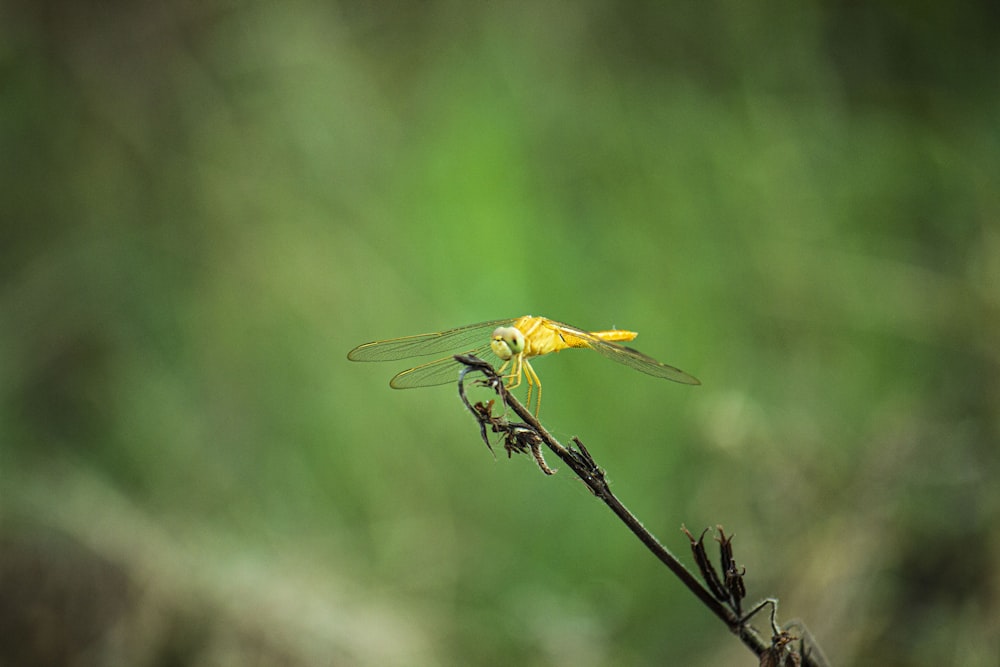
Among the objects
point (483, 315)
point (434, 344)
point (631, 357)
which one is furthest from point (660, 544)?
point (483, 315)

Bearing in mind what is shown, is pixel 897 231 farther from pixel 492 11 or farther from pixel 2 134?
pixel 2 134

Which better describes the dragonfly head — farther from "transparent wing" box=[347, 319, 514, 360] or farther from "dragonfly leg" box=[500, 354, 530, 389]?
"transparent wing" box=[347, 319, 514, 360]

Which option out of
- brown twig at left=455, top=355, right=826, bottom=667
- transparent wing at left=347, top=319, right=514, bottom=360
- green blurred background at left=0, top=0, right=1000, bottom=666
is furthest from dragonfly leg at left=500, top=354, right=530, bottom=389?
green blurred background at left=0, top=0, right=1000, bottom=666

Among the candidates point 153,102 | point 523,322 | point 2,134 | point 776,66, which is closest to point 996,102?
point 776,66

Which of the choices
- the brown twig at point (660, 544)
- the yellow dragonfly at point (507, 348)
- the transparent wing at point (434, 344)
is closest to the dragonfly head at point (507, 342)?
the yellow dragonfly at point (507, 348)

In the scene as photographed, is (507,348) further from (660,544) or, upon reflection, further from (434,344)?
(660,544)

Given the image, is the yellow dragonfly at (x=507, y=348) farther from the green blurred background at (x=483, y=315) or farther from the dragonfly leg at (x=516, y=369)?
the green blurred background at (x=483, y=315)

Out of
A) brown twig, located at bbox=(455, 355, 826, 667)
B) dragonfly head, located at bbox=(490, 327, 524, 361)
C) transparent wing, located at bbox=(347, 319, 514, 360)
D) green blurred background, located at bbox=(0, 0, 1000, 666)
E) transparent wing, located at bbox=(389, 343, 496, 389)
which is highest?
green blurred background, located at bbox=(0, 0, 1000, 666)
